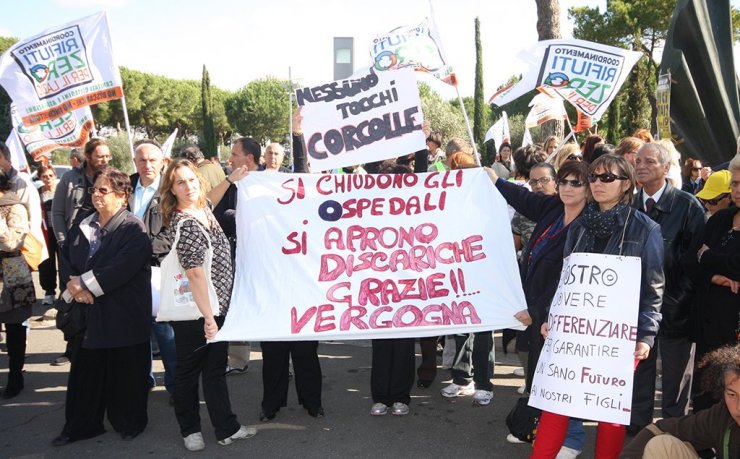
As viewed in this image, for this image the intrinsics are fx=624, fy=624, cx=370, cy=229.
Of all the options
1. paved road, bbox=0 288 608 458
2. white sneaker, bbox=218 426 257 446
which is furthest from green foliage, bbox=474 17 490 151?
white sneaker, bbox=218 426 257 446

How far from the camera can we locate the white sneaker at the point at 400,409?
4.87 metres

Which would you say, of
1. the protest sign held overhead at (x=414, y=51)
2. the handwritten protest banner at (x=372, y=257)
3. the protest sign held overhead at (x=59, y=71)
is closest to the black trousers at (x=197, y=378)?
the handwritten protest banner at (x=372, y=257)

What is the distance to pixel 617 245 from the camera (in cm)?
340

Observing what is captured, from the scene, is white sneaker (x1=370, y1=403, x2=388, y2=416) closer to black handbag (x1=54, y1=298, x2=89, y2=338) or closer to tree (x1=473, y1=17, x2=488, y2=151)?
black handbag (x1=54, y1=298, x2=89, y2=338)

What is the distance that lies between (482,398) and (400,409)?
2.29 feet

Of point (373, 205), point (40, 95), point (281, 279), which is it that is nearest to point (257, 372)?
point (281, 279)

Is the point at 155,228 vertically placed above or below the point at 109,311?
above

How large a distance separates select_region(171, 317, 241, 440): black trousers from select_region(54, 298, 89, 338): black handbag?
2.45 ft

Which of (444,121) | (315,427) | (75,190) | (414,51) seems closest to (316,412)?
(315,427)

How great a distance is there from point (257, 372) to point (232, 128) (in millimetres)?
59342

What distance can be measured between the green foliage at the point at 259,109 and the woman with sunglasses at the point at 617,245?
57.1m

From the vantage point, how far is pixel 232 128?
206 ft

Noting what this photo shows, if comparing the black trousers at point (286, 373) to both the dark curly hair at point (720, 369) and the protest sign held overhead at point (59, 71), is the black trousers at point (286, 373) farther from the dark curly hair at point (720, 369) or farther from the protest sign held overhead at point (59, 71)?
the protest sign held overhead at point (59, 71)

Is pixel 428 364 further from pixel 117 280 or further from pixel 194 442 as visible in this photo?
pixel 117 280
